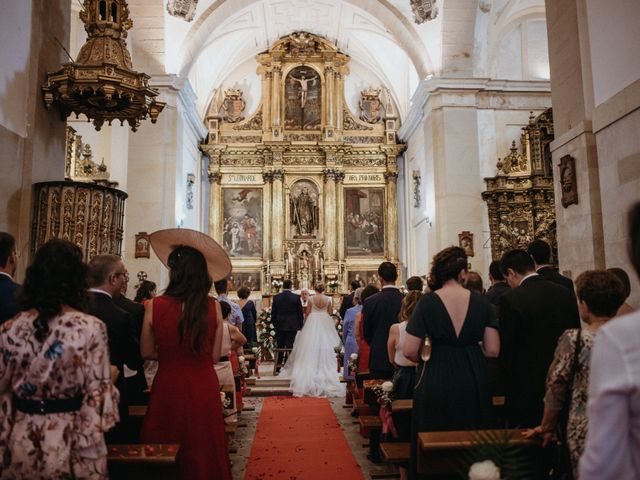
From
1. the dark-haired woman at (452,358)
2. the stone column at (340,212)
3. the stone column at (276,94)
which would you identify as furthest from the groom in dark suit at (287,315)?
the stone column at (276,94)

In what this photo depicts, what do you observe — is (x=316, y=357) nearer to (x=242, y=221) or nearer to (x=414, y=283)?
(x=414, y=283)

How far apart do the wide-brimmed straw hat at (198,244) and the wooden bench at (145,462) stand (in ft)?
3.20

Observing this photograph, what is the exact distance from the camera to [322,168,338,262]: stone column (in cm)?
1844

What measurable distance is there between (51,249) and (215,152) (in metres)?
17.1

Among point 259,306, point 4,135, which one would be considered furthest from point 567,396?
point 259,306

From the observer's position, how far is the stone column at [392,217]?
1866 cm

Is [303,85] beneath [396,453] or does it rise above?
above

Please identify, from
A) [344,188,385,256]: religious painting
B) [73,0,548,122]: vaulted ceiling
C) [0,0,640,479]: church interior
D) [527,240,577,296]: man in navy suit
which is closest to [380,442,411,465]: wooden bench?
[0,0,640,479]: church interior

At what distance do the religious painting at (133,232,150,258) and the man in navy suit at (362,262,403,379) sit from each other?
8.25 meters

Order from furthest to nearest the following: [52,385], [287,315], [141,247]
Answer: [141,247]
[287,315]
[52,385]

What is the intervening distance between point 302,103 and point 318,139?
143cm

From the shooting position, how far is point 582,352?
2.45 meters

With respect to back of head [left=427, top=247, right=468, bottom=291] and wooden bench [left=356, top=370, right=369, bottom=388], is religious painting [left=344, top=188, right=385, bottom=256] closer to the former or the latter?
wooden bench [left=356, top=370, right=369, bottom=388]

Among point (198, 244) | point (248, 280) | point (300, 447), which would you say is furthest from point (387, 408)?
point (248, 280)
